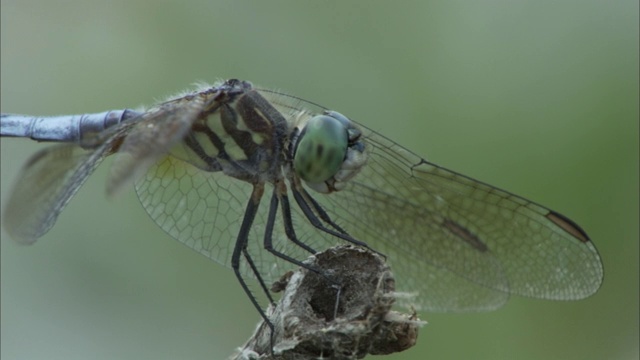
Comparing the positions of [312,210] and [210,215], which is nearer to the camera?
[312,210]

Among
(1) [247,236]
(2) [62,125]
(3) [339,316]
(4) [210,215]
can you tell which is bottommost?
(3) [339,316]

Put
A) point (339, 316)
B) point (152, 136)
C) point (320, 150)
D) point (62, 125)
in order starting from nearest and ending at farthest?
point (339, 316), point (152, 136), point (320, 150), point (62, 125)

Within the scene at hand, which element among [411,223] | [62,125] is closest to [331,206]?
[411,223]

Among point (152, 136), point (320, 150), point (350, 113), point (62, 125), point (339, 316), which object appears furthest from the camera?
point (350, 113)

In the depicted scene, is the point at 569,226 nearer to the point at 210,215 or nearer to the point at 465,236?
the point at 465,236

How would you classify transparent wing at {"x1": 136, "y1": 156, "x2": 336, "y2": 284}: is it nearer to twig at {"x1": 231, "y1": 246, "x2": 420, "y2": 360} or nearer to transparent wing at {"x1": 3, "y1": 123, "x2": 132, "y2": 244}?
transparent wing at {"x1": 3, "y1": 123, "x2": 132, "y2": 244}

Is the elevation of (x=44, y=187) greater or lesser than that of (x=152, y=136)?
lesser
